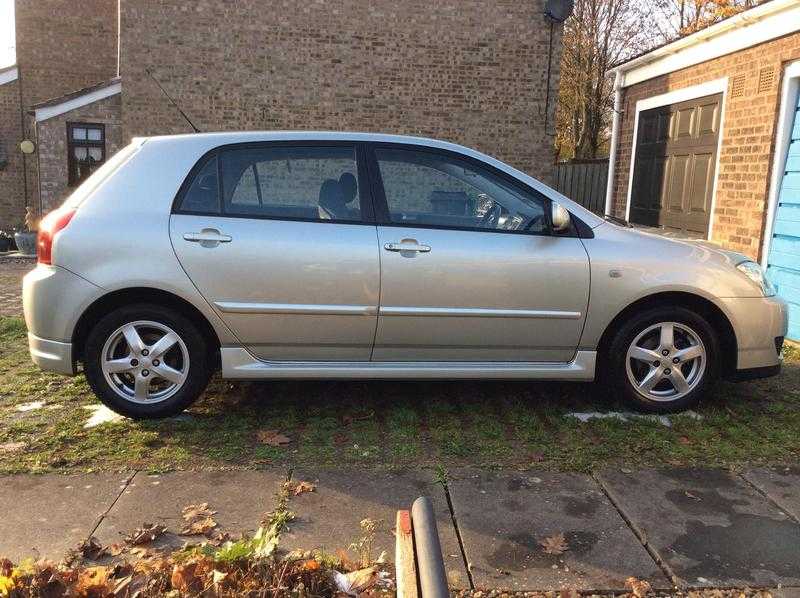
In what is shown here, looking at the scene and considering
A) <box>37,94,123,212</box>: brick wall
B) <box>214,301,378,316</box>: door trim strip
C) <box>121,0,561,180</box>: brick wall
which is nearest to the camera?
<box>214,301,378,316</box>: door trim strip

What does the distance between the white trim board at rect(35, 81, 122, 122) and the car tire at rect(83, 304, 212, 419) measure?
11.8 metres

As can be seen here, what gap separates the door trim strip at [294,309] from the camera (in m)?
3.98

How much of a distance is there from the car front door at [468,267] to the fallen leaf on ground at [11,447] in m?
2.09

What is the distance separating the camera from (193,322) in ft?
13.3

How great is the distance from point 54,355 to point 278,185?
65.8 inches

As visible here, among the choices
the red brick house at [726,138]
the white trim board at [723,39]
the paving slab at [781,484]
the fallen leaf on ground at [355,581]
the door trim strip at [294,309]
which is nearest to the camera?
the fallen leaf on ground at [355,581]

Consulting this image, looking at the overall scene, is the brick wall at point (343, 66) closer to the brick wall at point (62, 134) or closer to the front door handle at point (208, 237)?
the brick wall at point (62, 134)

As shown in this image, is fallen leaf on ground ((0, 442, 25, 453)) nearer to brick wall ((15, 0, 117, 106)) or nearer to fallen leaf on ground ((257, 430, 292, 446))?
fallen leaf on ground ((257, 430, 292, 446))

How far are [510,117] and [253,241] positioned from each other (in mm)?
9861

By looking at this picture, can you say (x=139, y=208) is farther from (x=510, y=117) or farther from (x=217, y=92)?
(x=510, y=117)

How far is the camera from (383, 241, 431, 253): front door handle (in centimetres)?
401

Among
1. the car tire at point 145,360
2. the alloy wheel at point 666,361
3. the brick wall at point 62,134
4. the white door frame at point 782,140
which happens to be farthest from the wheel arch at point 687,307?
the brick wall at point 62,134

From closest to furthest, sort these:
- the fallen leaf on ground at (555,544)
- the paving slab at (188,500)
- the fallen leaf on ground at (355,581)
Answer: the fallen leaf on ground at (355,581) < the fallen leaf on ground at (555,544) < the paving slab at (188,500)

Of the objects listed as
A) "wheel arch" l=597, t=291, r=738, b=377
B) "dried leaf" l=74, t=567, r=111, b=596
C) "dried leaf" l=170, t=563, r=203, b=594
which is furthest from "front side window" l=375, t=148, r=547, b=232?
"dried leaf" l=74, t=567, r=111, b=596
